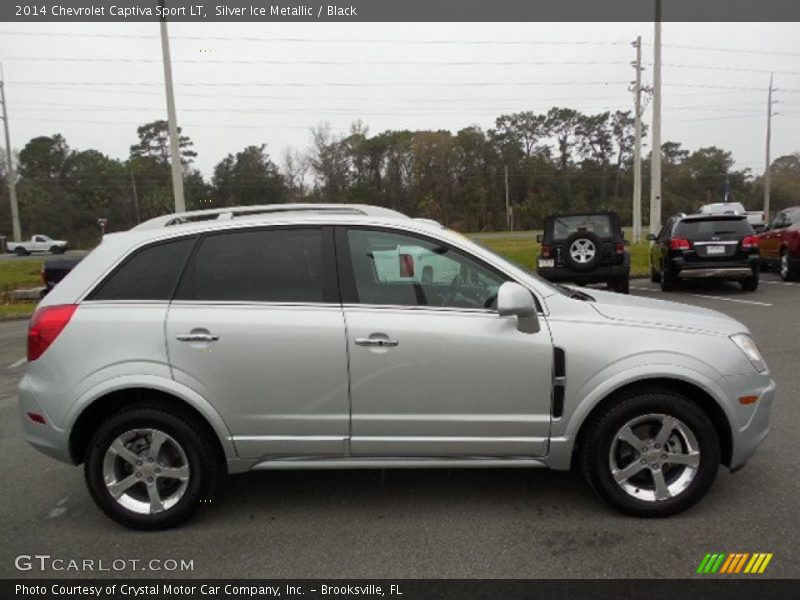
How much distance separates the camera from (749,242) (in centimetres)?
1180

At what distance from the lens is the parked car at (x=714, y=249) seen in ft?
38.8

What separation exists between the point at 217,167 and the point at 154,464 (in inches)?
2554

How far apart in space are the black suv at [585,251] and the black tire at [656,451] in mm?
7801

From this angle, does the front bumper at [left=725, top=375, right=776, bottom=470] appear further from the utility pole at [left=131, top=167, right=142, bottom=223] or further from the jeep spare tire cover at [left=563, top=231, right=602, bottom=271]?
the utility pole at [left=131, top=167, right=142, bottom=223]

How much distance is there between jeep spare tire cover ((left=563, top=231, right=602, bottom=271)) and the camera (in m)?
10.7

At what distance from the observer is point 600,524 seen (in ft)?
10.5

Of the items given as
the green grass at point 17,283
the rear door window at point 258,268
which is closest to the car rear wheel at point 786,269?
the rear door window at point 258,268

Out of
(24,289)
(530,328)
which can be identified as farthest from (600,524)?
(24,289)

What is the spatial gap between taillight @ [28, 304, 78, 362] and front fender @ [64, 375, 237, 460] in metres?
0.36

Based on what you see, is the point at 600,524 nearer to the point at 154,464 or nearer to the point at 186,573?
the point at 186,573

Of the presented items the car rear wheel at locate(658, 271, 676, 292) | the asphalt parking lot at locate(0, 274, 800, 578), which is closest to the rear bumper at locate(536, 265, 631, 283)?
the car rear wheel at locate(658, 271, 676, 292)

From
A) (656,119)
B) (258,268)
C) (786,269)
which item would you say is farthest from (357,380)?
(656,119)

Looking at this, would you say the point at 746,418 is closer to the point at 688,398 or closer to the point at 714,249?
the point at 688,398

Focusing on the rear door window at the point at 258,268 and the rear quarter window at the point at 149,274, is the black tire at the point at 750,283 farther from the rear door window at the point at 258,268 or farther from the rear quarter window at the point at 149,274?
the rear quarter window at the point at 149,274
